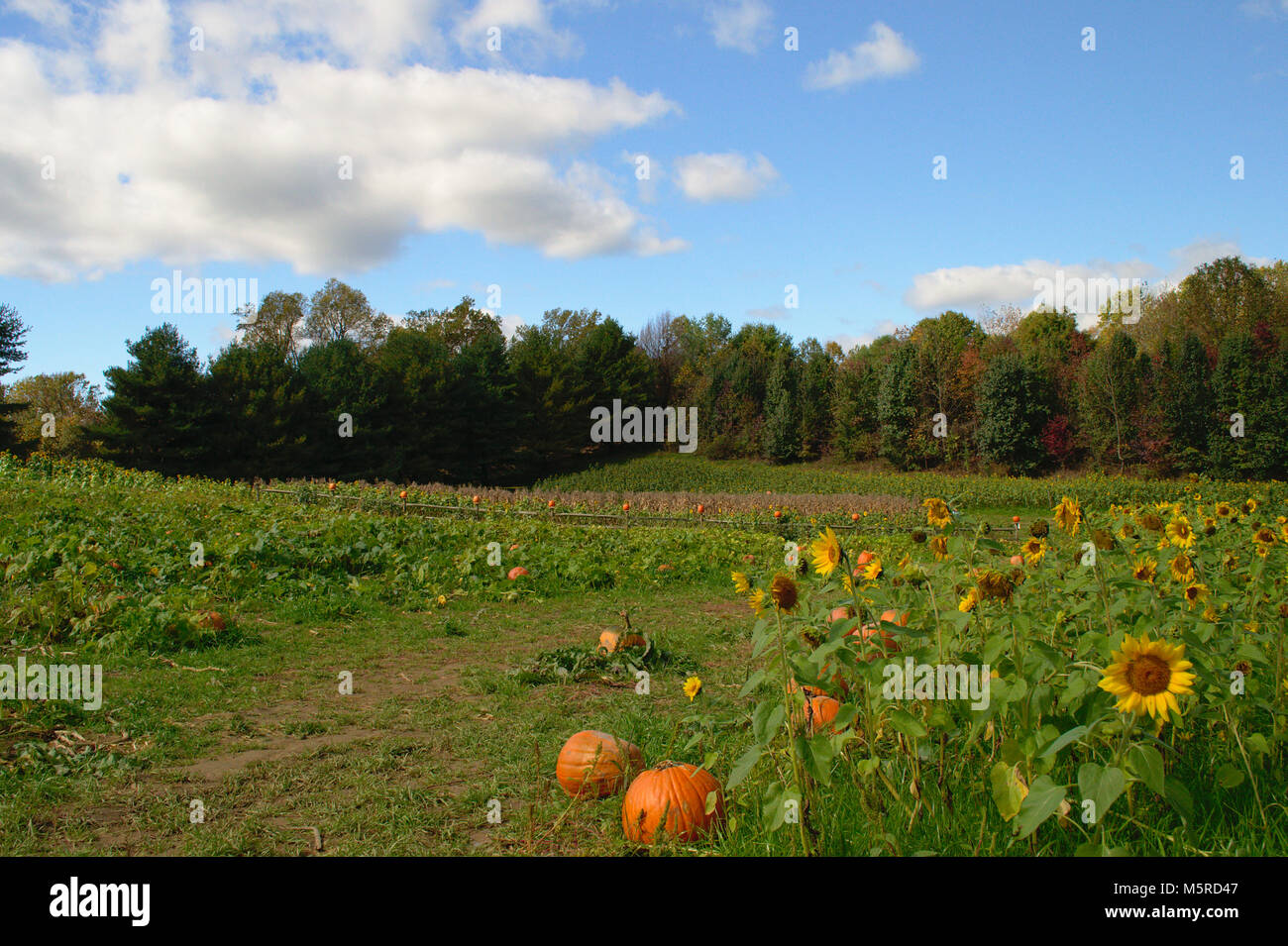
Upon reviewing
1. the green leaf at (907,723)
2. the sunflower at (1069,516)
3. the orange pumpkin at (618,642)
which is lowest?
the orange pumpkin at (618,642)

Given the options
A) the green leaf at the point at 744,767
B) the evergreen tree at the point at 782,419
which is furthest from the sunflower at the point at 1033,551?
the evergreen tree at the point at 782,419

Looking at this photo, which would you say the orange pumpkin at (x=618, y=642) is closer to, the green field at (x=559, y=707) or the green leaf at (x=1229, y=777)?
the green field at (x=559, y=707)

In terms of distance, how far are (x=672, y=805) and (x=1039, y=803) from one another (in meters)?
1.20

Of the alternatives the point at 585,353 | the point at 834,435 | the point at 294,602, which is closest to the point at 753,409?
the point at 834,435

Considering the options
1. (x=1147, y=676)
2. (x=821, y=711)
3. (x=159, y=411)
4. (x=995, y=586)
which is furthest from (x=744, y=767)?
(x=159, y=411)

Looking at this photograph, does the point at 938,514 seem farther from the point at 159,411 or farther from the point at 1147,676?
the point at 159,411

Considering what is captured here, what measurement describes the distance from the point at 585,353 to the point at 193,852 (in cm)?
4157

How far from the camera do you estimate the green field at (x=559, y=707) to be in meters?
2.01

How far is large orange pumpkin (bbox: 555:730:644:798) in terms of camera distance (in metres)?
2.95

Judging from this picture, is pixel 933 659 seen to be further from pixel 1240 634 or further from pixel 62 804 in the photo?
pixel 62 804

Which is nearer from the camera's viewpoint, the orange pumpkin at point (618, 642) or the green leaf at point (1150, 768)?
the green leaf at point (1150, 768)

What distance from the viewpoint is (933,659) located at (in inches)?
81.6

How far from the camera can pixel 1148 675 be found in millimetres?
1547

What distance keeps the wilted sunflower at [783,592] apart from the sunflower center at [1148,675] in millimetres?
717
